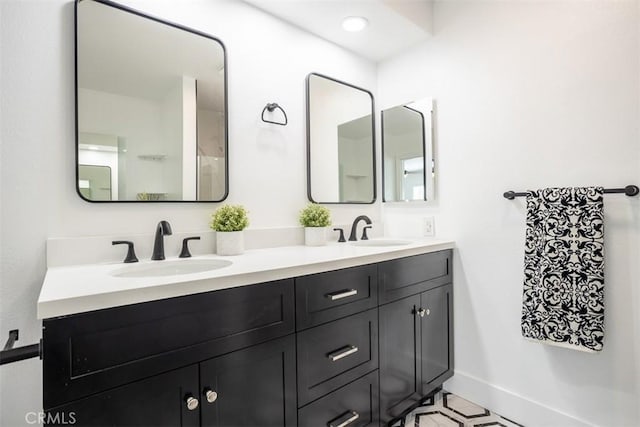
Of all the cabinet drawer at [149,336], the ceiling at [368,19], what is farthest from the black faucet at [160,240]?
the ceiling at [368,19]

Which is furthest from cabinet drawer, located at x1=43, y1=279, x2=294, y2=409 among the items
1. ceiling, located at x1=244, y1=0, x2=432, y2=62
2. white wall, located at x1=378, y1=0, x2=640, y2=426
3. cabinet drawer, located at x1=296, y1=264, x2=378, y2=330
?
ceiling, located at x1=244, y1=0, x2=432, y2=62

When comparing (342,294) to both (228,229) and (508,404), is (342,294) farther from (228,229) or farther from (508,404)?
(508,404)

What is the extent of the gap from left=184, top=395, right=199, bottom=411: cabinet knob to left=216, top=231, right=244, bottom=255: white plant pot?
667 millimetres

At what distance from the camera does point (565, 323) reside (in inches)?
53.2

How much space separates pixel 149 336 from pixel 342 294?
0.69 m

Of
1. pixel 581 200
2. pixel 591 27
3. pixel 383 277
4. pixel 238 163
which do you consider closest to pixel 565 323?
pixel 581 200

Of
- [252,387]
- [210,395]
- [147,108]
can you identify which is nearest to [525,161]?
[252,387]

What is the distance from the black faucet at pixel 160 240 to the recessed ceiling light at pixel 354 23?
152 cm

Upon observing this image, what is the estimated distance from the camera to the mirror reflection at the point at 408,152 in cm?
203

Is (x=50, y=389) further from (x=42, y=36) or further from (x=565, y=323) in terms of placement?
(x=565, y=323)

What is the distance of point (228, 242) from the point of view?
145 centimetres

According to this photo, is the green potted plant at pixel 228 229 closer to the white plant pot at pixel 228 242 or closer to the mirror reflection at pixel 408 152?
the white plant pot at pixel 228 242

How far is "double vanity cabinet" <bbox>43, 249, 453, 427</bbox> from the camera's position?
2.45 feet

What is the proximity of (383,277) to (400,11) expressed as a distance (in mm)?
1497
